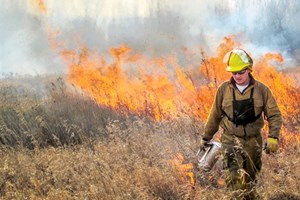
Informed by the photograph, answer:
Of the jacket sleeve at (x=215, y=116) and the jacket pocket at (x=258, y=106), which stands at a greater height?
the jacket pocket at (x=258, y=106)

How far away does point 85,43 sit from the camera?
17062 mm

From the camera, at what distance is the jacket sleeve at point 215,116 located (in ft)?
14.0

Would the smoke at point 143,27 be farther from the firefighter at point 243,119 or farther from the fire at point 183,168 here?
the firefighter at point 243,119

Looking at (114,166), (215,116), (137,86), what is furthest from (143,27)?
(215,116)

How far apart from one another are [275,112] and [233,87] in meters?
0.49

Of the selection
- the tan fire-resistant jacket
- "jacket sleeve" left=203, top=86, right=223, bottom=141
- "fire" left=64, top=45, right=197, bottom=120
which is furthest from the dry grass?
"fire" left=64, top=45, right=197, bottom=120

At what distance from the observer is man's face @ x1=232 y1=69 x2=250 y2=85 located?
3.98m

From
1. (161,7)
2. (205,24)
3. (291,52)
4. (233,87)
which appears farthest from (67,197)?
(291,52)

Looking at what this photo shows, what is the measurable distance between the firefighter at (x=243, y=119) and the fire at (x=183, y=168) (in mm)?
872

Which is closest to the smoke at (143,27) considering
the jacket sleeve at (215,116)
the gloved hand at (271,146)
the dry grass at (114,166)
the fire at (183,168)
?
the dry grass at (114,166)

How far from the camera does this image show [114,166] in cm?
546

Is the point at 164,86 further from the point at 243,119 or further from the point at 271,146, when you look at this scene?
Result: the point at 271,146

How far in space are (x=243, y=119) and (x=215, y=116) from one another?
39 centimetres

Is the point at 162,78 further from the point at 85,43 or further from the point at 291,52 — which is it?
the point at 291,52
